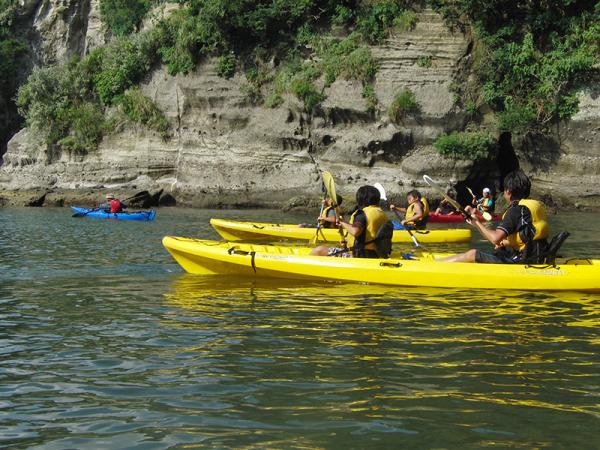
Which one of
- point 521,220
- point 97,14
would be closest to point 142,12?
point 97,14

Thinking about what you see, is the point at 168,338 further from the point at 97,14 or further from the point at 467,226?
the point at 97,14

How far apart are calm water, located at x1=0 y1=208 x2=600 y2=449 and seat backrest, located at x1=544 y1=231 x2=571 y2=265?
1.58 feet

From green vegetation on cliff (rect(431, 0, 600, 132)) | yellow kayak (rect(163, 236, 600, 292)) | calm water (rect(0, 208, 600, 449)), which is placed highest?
green vegetation on cliff (rect(431, 0, 600, 132))

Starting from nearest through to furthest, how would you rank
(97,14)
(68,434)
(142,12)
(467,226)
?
1. (68,434)
2. (467,226)
3. (142,12)
4. (97,14)

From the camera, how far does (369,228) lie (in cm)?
884

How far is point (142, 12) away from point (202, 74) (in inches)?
211

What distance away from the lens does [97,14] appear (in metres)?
31.8

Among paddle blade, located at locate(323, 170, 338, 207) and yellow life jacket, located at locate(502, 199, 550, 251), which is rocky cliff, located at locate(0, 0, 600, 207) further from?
yellow life jacket, located at locate(502, 199, 550, 251)

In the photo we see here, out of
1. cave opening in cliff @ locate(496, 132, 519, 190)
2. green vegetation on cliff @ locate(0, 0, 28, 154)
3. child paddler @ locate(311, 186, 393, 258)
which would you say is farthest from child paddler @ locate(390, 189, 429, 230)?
green vegetation on cliff @ locate(0, 0, 28, 154)

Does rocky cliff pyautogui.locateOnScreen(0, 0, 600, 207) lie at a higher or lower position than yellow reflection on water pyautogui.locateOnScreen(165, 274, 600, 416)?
higher

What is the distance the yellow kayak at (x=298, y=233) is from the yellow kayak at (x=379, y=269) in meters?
4.02

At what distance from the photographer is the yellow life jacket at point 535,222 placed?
797 cm

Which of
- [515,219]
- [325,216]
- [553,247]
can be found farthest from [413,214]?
[515,219]

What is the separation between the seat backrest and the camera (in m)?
8.03
